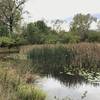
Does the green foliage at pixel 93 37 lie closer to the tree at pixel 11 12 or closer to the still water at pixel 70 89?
the tree at pixel 11 12

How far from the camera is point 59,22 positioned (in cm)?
4025

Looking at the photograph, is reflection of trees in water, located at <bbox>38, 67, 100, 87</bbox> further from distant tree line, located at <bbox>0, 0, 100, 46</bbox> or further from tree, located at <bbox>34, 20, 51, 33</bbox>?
tree, located at <bbox>34, 20, 51, 33</bbox>

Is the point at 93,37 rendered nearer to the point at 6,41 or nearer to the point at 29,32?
the point at 29,32

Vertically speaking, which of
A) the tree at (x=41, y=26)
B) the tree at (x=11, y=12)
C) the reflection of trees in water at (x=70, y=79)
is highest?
the tree at (x=11, y=12)

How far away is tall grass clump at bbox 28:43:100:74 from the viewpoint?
47.3 ft

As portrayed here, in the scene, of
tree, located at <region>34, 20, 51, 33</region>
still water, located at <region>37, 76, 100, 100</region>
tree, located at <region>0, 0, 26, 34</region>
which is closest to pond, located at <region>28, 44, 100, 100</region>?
still water, located at <region>37, 76, 100, 100</region>

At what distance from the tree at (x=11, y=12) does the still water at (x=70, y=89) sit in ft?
76.9

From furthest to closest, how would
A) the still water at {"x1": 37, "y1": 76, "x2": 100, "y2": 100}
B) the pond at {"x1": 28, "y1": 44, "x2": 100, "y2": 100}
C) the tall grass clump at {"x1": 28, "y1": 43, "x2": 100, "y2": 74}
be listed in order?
the tall grass clump at {"x1": 28, "y1": 43, "x2": 100, "y2": 74}, the pond at {"x1": 28, "y1": 44, "x2": 100, "y2": 100}, the still water at {"x1": 37, "y1": 76, "x2": 100, "y2": 100}

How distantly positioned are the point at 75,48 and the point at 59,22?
77.5 ft

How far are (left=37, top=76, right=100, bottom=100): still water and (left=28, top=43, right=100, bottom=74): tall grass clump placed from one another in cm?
270

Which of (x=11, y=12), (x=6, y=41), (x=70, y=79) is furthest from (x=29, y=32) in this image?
(x=70, y=79)

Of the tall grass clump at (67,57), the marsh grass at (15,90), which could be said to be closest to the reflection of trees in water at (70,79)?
the tall grass clump at (67,57)

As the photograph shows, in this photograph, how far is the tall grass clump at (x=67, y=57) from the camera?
1443cm

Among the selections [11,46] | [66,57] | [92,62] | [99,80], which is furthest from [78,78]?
[11,46]
